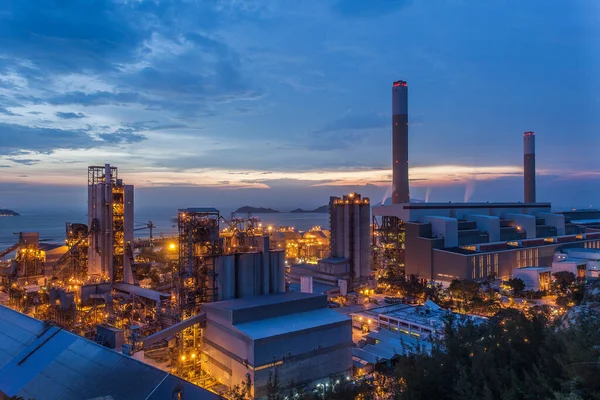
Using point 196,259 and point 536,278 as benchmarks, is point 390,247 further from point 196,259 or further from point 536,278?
point 196,259

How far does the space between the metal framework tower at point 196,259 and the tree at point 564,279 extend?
23218mm

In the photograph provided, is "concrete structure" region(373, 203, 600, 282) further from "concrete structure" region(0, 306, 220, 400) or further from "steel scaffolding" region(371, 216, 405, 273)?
"concrete structure" region(0, 306, 220, 400)

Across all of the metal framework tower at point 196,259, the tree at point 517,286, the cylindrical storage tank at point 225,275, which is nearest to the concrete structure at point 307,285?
the cylindrical storage tank at point 225,275

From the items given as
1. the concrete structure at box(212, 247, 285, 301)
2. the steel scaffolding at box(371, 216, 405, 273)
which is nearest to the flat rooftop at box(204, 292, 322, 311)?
the concrete structure at box(212, 247, 285, 301)

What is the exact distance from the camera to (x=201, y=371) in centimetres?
1538

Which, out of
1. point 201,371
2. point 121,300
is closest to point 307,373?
point 201,371

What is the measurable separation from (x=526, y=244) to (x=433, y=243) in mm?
10773

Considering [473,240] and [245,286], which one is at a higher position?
[473,240]

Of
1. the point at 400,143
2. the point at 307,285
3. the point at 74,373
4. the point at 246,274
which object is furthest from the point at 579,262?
the point at 74,373

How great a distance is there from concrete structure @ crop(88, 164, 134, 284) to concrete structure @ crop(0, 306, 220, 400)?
13.7 metres

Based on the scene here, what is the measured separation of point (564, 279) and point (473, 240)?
802 cm

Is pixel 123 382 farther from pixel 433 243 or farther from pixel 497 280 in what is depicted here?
pixel 497 280

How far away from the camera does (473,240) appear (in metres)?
35.0

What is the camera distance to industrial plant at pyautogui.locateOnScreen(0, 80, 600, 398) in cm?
1353
